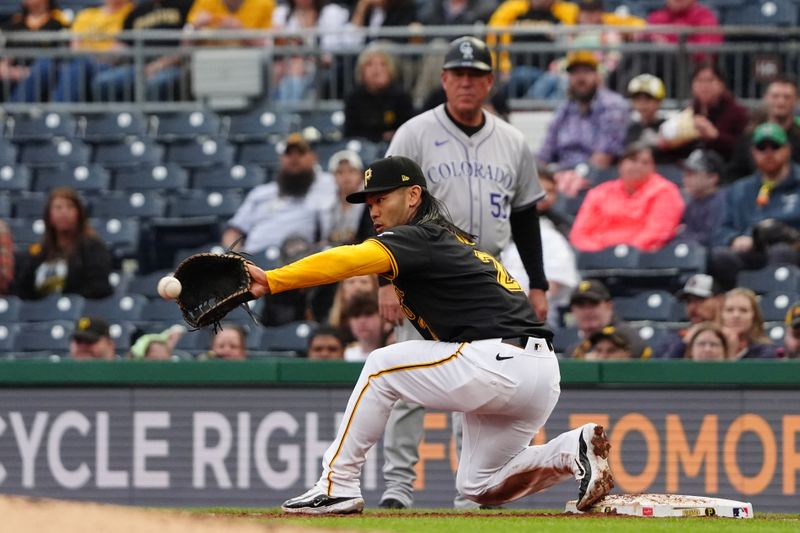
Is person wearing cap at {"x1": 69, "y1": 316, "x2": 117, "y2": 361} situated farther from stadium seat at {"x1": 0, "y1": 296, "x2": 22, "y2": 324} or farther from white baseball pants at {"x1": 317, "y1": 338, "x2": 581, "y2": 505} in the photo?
white baseball pants at {"x1": 317, "y1": 338, "x2": 581, "y2": 505}

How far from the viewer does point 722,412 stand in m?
8.85

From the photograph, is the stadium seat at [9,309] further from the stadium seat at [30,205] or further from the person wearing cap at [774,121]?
the person wearing cap at [774,121]

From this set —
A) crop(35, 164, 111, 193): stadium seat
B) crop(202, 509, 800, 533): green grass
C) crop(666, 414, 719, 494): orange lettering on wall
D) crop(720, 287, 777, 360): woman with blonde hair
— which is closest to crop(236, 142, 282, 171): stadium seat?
crop(35, 164, 111, 193): stadium seat

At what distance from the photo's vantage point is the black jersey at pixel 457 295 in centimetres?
646

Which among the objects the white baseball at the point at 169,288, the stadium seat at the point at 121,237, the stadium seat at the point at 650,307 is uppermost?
the white baseball at the point at 169,288

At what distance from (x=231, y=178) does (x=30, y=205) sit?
5.32 ft

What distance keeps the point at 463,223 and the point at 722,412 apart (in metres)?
2.13

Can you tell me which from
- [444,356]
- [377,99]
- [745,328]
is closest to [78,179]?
[377,99]

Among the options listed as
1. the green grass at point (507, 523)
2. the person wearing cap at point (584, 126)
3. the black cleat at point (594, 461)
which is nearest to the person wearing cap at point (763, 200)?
the person wearing cap at point (584, 126)

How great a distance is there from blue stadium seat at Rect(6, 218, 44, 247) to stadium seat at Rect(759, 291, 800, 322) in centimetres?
548

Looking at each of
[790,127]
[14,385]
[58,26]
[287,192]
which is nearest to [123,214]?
[287,192]

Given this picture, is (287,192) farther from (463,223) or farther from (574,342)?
(463,223)

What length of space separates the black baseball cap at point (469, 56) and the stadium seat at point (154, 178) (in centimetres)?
597

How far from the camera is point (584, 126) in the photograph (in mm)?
12508
